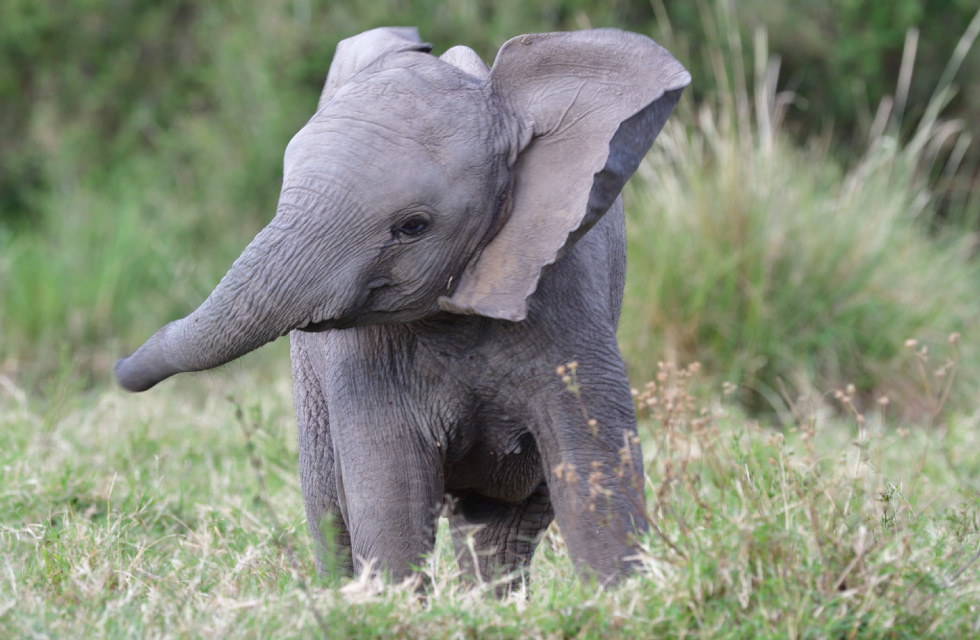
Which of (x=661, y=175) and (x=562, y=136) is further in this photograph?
(x=661, y=175)

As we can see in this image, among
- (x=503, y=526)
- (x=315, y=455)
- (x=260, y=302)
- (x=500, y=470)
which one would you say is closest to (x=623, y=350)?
(x=503, y=526)

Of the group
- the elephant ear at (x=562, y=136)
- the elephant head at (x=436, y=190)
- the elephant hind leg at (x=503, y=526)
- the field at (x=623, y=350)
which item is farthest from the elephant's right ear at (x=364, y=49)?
the elephant hind leg at (x=503, y=526)

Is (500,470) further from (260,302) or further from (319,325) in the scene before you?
(260,302)

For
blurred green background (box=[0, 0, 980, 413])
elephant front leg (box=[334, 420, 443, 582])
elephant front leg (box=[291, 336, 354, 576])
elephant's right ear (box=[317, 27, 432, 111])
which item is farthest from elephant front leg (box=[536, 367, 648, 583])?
blurred green background (box=[0, 0, 980, 413])

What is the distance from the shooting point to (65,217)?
1022 cm

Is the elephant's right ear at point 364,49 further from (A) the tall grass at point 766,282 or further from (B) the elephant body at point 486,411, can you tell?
(A) the tall grass at point 766,282

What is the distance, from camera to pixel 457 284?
3.12 m

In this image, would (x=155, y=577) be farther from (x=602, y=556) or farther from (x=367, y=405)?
(x=602, y=556)

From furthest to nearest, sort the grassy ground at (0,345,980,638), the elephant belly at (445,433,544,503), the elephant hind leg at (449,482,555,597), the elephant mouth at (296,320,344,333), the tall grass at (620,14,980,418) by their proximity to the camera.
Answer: the tall grass at (620,14,980,418), the elephant hind leg at (449,482,555,597), the elephant belly at (445,433,544,503), the elephant mouth at (296,320,344,333), the grassy ground at (0,345,980,638)

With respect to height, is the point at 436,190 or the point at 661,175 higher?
the point at 436,190

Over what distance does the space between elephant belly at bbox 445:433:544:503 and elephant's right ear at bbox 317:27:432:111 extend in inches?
A: 40.4

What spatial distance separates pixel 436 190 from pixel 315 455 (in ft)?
4.03

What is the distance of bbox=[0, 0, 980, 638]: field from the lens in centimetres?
296

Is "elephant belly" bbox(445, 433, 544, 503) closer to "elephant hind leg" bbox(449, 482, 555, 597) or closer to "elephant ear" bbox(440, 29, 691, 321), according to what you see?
"elephant hind leg" bbox(449, 482, 555, 597)
